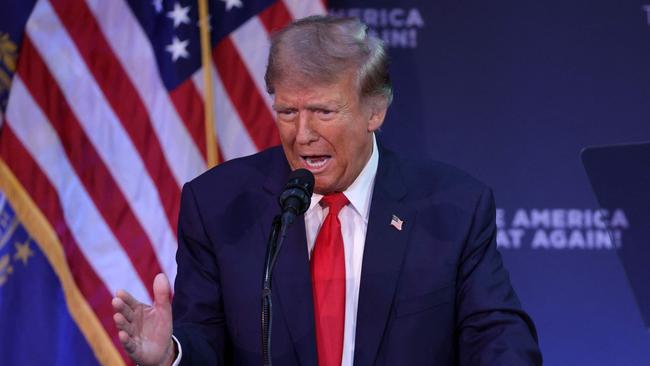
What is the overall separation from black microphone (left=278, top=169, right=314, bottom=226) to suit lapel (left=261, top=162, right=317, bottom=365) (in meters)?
0.45

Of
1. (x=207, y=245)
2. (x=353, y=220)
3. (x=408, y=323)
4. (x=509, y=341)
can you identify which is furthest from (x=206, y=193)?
(x=509, y=341)

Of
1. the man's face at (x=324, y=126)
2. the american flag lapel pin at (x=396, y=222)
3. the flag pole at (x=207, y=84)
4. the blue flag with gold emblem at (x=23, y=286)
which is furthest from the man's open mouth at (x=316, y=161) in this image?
the blue flag with gold emblem at (x=23, y=286)

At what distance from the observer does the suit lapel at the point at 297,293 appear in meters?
2.22

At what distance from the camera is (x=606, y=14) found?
358cm

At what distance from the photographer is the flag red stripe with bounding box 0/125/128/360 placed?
3486 millimetres

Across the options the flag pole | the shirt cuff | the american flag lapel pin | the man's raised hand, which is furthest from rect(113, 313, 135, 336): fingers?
the flag pole

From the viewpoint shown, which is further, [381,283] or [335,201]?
[335,201]

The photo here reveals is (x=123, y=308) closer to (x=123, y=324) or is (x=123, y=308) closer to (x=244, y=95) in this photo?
(x=123, y=324)

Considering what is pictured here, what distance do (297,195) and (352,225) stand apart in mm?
618

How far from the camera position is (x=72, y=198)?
3512mm

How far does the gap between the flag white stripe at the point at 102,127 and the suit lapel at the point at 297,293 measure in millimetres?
1297

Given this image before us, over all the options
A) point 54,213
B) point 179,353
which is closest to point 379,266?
point 179,353

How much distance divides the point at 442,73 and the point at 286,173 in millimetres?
1363

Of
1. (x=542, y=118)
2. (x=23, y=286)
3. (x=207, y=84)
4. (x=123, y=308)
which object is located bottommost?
(x=23, y=286)
